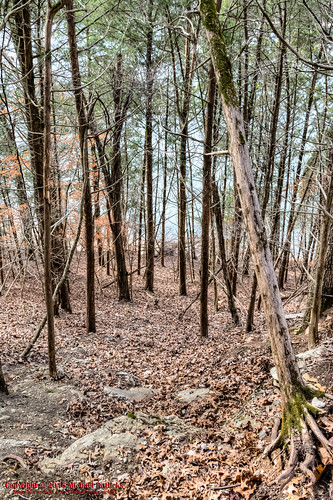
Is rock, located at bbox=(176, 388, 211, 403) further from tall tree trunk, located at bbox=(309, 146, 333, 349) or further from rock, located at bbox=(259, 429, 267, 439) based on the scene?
tall tree trunk, located at bbox=(309, 146, 333, 349)

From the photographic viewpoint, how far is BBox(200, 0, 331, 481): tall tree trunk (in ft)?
10.4

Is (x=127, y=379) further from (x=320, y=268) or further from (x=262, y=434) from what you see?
(x=320, y=268)

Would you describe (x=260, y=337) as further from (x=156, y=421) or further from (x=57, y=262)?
(x=57, y=262)

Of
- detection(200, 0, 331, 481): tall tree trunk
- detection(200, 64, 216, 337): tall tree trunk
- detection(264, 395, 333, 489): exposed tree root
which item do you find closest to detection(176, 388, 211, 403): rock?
detection(264, 395, 333, 489): exposed tree root

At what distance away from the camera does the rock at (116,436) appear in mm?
3744

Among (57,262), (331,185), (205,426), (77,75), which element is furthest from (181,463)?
(77,75)

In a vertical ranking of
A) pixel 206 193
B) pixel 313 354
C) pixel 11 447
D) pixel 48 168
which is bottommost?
pixel 11 447

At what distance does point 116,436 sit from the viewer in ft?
13.6

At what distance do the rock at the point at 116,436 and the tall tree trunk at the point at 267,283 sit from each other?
170cm

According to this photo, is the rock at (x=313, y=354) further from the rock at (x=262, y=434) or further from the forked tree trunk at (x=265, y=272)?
the rock at (x=262, y=434)

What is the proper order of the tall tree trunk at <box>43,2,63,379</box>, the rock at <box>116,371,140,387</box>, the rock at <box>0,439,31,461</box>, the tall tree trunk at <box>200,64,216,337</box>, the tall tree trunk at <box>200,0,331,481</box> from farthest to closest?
the tall tree trunk at <box>200,64,216,337</box> < the rock at <box>116,371,140,387</box> < the tall tree trunk at <box>43,2,63,379</box> < the rock at <box>0,439,31,461</box> < the tall tree trunk at <box>200,0,331,481</box>

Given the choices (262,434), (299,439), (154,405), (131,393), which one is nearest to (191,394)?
(154,405)

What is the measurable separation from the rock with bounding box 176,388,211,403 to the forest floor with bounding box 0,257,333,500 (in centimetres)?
3

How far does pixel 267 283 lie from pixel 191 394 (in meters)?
3.12
